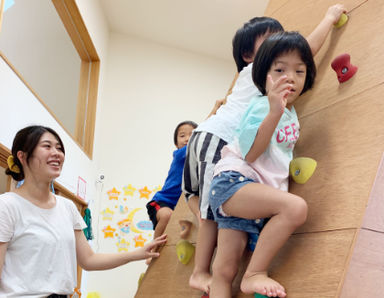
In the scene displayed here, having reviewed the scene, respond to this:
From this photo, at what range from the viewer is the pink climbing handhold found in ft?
3.50

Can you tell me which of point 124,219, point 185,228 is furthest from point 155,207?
point 124,219

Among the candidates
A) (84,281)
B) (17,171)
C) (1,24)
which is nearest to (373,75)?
(17,171)

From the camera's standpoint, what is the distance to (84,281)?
14.3ft

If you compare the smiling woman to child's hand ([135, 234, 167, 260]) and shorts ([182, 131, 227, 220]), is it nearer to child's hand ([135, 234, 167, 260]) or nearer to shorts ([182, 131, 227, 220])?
child's hand ([135, 234, 167, 260])

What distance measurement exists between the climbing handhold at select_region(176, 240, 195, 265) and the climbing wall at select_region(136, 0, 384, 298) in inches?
5.5

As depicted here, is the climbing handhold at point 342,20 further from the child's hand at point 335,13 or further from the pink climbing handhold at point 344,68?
the pink climbing handhold at point 344,68

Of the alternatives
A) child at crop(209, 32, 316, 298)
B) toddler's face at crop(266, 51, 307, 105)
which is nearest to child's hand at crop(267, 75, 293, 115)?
child at crop(209, 32, 316, 298)

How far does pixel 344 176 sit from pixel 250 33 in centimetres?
68

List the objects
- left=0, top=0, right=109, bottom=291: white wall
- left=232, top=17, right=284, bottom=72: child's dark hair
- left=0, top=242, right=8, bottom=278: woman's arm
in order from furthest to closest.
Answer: left=0, top=0, right=109, bottom=291: white wall
left=232, top=17, right=284, bottom=72: child's dark hair
left=0, top=242, right=8, bottom=278: woman's arm

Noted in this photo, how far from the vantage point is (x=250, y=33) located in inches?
56.0

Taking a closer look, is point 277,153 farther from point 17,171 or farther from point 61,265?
point 17,171

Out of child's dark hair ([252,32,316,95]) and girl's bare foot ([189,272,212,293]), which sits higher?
child's dark hair ([252,32,316,95])

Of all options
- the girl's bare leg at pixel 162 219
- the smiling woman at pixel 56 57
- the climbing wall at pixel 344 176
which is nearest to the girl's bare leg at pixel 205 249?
the climbing wall at pixel 344 176

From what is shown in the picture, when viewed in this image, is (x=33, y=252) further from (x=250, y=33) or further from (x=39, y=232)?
(x=250, y=33)
